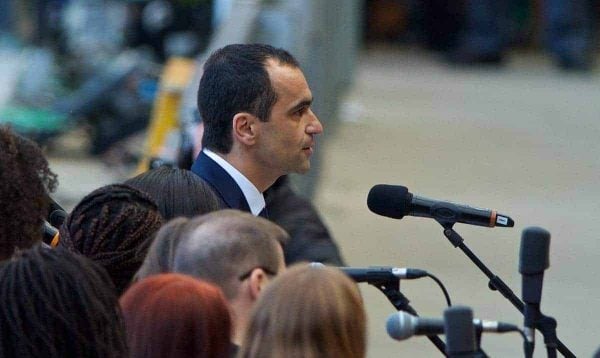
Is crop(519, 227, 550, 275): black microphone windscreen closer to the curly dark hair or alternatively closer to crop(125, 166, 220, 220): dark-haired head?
crop(125, 166, 220, 220): dark-haired head

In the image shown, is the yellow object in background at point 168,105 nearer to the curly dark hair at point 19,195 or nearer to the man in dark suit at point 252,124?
the man in dark suit at point 252,124

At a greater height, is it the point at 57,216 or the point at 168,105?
the point at 57,216

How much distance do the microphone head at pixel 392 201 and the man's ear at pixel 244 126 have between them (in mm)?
569

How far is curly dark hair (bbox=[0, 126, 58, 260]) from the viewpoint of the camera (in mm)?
3750

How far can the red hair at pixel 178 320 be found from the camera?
302 cm

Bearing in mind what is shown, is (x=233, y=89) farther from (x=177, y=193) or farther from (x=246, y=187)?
(x=177, y=193)

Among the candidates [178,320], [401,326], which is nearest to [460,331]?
[401,326]

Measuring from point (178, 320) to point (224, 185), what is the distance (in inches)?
65.1

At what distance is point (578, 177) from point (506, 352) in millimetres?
4413

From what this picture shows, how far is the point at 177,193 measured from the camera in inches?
167

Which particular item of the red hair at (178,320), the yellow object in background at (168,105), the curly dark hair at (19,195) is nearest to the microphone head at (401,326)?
the red hair at (178,320)

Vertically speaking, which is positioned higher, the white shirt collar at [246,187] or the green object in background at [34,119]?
the white shirt collar at [246,187]

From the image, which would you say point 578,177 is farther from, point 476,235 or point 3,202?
point 3,202

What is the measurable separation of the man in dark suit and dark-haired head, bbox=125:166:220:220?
1.07ft
